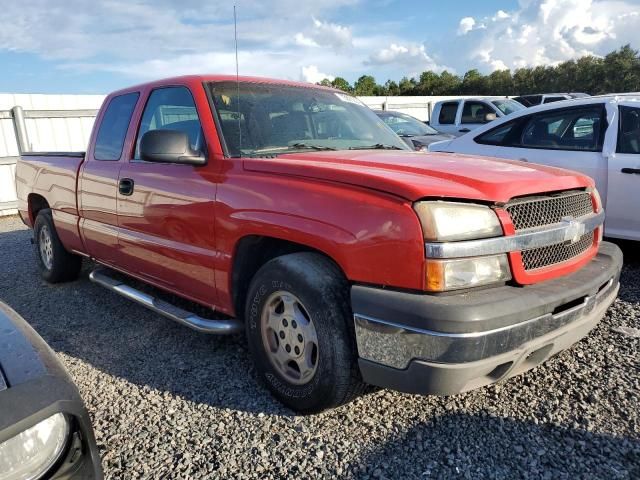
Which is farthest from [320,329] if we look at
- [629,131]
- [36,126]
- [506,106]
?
[506,106]

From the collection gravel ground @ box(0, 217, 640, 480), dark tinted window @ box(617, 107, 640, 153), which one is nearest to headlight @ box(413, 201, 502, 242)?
gravel ground @ box(0, 217, 640, 480)

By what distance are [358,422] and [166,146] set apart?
1.84m

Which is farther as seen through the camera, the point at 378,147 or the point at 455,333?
the point at 378,147

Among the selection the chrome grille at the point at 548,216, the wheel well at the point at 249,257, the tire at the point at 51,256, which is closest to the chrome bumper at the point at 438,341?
the chrome grille at the point at 548,216

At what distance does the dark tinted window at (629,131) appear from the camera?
15.5ft

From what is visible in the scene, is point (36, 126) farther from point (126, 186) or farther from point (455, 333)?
point (455, 333)

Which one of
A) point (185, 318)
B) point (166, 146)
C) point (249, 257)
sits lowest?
point (185, 318)

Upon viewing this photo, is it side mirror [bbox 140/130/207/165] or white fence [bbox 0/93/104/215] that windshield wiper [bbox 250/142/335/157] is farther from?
white fence [bbox 0/93/104/215]

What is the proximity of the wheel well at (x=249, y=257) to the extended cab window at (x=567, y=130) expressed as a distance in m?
3.67

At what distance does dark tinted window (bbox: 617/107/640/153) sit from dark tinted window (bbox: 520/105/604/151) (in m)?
0.17

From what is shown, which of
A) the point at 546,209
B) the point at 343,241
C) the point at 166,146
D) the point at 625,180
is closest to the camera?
the point at 343,241

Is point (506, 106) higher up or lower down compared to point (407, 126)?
higher up

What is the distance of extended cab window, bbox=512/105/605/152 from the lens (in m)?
4.98

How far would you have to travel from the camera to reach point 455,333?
199cm
